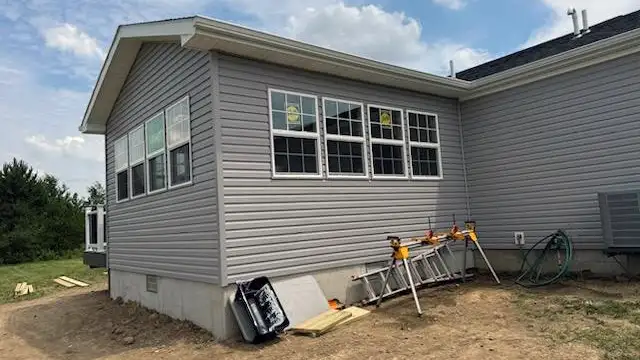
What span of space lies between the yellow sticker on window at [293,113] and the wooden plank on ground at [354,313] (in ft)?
9.06

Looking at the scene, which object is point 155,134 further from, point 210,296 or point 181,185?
point 210,296

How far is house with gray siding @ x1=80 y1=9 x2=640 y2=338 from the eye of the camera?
21.4 feet

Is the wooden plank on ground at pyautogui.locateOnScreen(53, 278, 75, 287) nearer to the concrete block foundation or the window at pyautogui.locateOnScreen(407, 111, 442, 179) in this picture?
the concrete block foundation

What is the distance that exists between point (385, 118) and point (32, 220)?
24.2m

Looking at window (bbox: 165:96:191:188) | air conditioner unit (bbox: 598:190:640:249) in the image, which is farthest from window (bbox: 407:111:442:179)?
window (bbox: 165:96:191:188)

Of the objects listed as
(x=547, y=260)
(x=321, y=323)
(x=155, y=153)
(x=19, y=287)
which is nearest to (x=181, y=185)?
(x=155, y=153)

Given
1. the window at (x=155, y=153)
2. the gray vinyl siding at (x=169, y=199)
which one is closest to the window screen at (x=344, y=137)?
the gray vinyl siding at (x=169, y=199)

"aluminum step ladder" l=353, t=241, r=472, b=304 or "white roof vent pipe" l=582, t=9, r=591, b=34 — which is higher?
"white roof vent pipe" l=582, t=9, r=591, b=34

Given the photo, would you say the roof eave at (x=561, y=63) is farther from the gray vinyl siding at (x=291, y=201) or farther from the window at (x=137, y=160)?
the window at (x=137, y=160)

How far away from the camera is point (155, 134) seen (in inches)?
327

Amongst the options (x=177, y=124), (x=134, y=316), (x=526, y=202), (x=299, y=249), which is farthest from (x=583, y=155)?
(x=134, y=316)

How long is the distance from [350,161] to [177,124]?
272 centimetres

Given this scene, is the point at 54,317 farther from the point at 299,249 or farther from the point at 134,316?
the point at 299,249

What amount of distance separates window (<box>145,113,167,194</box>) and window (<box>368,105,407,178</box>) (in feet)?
11.2
